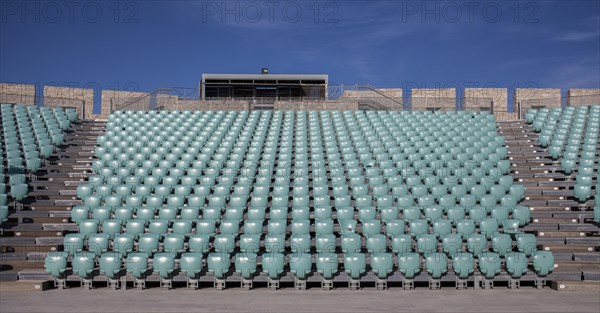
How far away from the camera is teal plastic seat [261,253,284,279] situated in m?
9.79

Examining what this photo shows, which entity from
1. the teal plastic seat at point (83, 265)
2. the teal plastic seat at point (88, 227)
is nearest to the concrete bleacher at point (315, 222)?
the teal plastic seat at point (83, 265)

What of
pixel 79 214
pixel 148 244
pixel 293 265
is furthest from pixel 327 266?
pixel 79 214

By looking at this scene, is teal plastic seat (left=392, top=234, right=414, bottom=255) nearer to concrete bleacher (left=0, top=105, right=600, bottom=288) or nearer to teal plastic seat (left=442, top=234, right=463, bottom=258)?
concrete bleacher (left=0, top=105, right=600, bottom=288)

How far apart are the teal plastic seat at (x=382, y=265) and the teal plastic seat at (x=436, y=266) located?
0.68 m

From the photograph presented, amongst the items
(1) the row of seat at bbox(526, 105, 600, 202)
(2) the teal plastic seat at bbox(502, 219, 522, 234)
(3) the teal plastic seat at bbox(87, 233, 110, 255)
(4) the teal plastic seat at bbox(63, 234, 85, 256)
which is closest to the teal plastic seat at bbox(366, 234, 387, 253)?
(2) the teal plastic seat at bbox(502, 219, 522, 234)

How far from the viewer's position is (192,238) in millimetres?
10656

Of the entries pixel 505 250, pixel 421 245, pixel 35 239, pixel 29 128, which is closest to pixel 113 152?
pixel 29 128

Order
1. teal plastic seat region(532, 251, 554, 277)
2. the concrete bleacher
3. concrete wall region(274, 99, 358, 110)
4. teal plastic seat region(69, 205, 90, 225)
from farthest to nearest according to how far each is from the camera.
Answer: concrete wall region(274, 99, 358, 110), teal plastic seat region(69, 205, 90, 225), the concrete bleacher, teal plastic seat region(532, 251, 554, 277)

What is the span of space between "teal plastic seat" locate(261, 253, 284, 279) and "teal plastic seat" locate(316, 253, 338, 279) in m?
0.69

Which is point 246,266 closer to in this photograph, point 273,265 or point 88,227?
point 273,265

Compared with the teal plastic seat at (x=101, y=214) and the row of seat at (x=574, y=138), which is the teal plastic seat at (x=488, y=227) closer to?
the row of seat at (x=574, y=138)

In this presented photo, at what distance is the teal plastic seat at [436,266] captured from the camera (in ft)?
32.1

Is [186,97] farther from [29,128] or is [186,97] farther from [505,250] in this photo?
[505,250]

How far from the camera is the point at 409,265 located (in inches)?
385
